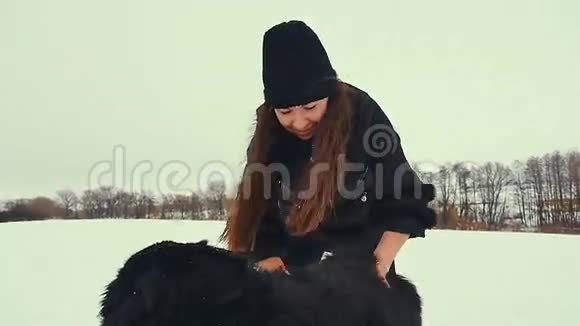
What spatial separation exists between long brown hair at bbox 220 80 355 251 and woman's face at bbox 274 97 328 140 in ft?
0.09

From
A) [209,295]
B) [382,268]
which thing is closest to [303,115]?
[382,268]

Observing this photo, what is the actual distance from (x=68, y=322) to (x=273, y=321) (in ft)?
15.8

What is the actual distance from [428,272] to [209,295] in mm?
8154

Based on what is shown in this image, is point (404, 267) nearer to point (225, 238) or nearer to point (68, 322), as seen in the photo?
point (68, 322)

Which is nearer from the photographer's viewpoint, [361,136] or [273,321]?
[273,321]

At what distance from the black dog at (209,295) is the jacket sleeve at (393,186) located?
55cm

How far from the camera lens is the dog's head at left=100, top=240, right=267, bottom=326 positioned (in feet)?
4.48

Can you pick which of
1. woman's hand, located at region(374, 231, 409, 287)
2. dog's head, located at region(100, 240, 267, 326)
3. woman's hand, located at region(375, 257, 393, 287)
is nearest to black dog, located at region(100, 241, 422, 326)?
dog's head, located at region(100, 240, 267, 326)

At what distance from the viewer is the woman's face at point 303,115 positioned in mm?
2223

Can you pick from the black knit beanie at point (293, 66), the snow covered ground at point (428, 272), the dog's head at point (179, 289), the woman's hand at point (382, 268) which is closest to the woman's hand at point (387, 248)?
the woman's hand at point (382, 268)

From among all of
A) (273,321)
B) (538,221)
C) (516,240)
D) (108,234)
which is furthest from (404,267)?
(538,221)

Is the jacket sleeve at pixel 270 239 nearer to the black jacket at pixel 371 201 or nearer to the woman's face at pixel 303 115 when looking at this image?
the black jacket at pixel 371 201

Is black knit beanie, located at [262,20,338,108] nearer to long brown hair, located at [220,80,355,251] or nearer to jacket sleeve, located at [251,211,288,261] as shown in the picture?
long brown hair, located at [220,80,355,251]

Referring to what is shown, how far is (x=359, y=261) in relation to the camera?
1.92 m
